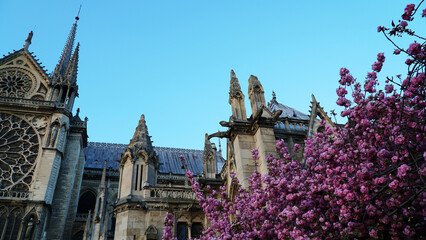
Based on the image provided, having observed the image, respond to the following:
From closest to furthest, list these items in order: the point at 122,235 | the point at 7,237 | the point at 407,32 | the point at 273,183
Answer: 1. the point at 407,32
2. the point at 273,183
3. the point at 122,235
4. the point at 7,237

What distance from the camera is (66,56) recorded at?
32562 mm

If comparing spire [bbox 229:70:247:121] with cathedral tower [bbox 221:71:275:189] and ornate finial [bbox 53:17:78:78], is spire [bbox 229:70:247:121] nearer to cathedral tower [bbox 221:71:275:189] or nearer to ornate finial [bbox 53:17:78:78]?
cathedral tower [bbox 221:71:275:189]

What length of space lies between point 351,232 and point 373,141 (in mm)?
1645

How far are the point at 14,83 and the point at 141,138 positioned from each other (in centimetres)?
2014

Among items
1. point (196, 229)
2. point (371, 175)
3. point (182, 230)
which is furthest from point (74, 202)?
point (371, 175)

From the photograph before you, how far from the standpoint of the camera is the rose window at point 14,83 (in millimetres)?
25969

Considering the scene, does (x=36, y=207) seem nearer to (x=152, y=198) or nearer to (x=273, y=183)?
(x=152, y=198)

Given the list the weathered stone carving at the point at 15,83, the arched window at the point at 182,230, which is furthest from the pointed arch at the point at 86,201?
the arched window at the point at 182,230

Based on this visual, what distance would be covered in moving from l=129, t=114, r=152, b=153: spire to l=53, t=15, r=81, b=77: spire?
18.3m

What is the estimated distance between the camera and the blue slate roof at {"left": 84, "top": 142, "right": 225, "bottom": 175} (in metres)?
32.8

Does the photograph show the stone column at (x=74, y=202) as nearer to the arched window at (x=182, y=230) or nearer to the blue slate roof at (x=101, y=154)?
the blue slate roof at (x=101, y=154)

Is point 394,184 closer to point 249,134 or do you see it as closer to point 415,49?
point 415,49

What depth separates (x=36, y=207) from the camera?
63.0ft

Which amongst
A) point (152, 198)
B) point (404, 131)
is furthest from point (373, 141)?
A: point (152, 198)
